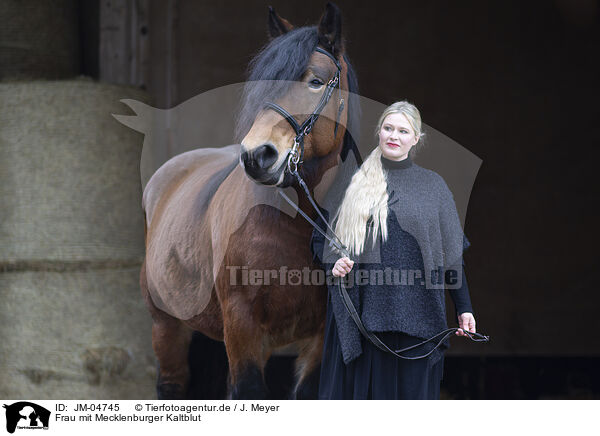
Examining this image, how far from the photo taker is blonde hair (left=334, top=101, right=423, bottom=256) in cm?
190

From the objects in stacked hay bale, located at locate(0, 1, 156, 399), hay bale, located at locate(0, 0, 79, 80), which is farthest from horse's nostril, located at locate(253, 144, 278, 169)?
hay bale, located at locate(0, 0, 79, 80)

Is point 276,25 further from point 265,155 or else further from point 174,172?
point 174,172

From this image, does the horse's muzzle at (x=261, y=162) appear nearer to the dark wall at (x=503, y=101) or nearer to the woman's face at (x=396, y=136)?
the woman's face at (x=396, y=136)

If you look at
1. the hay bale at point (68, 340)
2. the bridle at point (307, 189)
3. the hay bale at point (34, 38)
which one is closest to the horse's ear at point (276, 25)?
the bridle at point (307, 189)

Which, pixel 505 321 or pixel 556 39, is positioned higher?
pixel 556 39

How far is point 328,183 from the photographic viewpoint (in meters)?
2.05

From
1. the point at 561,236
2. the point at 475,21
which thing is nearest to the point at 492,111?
the point at 475,21

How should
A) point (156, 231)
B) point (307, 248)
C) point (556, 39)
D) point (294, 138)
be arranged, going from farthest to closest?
point (556, 39) < point (156, 231) < point (307, 248) < point (294, 138)

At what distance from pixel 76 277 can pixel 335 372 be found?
1.31 meters

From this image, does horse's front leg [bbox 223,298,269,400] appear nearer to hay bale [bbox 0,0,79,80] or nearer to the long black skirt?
the long black skirt

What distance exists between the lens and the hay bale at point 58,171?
2.82 m

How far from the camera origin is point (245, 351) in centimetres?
204

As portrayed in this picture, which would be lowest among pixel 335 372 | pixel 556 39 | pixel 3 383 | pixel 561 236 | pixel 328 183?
pixel 3 383
